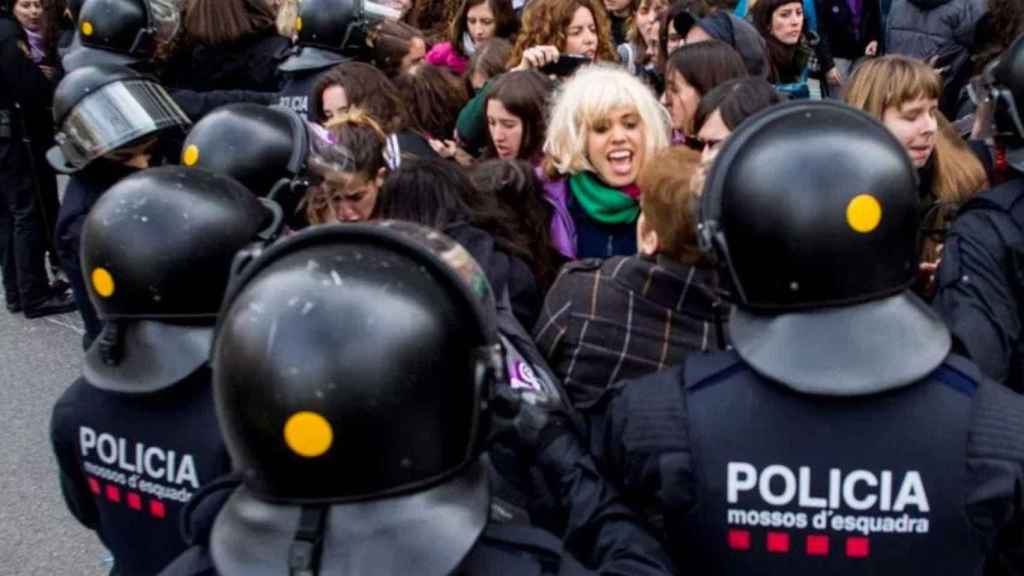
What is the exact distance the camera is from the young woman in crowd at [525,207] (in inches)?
133

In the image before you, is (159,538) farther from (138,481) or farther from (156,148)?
(156,148)

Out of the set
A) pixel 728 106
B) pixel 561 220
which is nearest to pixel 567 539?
pixel 561 220

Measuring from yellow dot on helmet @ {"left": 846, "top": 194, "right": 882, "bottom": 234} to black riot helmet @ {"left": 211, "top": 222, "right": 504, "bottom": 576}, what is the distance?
0.62 meters

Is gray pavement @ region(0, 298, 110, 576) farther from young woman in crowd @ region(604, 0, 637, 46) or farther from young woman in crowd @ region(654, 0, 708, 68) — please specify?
young woman in crowd @ region(604, 0, 637, 46)

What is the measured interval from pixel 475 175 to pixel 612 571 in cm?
190

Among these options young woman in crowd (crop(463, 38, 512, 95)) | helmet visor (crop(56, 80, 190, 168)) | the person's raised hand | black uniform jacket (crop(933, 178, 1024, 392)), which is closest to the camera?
black uniform jacket (crop(933, 178, 1024, 392))

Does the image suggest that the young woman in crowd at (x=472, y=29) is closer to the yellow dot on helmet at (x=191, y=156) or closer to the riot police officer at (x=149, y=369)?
the yellow dot on helmet at (x=191, y=156)

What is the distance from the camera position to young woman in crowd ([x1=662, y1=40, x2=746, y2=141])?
4145 millimetres

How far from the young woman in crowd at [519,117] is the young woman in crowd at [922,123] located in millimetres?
1065

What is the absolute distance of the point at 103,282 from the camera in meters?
2.17

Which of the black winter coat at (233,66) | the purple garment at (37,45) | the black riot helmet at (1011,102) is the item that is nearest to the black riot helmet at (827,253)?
the black riot helmet at (1011,102)

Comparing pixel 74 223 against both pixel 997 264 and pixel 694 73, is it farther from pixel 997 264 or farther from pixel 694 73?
pixel 997 264

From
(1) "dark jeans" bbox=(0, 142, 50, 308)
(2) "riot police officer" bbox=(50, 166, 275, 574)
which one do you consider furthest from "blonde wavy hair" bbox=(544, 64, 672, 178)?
(1) "dark jeans" bbox=(0, 142, 50, 308)

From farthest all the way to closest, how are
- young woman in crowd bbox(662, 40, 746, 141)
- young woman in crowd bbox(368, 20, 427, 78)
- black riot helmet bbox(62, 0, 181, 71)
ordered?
young woman in crowd bbox(368, 20, 427, 78), black riot helmet bbox(62, 0, 181, 71), young woman in crowd bbox(662, 40, 746, 141)
